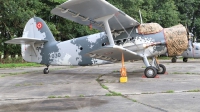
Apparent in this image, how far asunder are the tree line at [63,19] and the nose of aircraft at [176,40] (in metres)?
19.5

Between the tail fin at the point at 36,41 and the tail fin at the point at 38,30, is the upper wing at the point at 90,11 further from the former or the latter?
the tail fin at the point at 38,30

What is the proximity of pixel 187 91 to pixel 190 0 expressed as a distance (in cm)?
4076

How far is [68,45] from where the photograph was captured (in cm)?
1402

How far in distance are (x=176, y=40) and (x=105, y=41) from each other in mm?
3244

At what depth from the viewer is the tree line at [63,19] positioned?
28438 mm

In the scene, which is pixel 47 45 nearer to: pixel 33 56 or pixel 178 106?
pixel 33 56

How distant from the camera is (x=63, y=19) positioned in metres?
34.6

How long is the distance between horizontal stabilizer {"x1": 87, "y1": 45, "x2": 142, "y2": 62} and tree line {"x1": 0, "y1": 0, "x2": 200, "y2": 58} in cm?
1823

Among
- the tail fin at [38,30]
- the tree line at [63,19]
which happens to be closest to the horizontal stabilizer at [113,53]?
the tail fin at [38,30]

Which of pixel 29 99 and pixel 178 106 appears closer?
pixel 178 106

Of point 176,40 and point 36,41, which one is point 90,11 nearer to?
point 176,40

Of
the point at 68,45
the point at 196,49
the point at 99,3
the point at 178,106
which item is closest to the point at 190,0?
the point at 196,49

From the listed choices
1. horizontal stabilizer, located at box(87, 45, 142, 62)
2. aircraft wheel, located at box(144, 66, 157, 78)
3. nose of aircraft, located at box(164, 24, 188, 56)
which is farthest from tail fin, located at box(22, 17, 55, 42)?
nose of aircraft, located at box(164, 24, 188, 56)

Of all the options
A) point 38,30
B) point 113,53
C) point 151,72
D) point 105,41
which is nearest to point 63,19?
point 38,30
